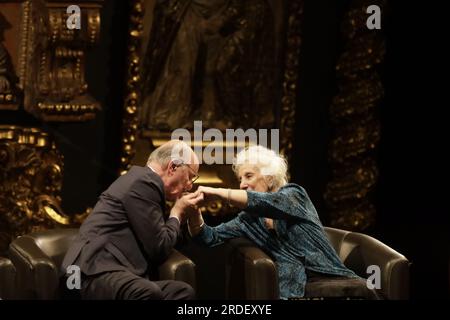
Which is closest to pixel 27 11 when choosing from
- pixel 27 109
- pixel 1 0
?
pixel 1 0

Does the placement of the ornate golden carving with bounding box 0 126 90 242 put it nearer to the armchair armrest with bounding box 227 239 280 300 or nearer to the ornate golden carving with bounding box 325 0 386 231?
the armchair armrest with bounding box 227 239 280 300

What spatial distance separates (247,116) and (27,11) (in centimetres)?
168

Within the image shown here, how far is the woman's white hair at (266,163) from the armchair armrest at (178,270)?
2.19 ft

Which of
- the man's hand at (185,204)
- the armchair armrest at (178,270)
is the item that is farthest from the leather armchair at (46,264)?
the man's hand at (185,204)

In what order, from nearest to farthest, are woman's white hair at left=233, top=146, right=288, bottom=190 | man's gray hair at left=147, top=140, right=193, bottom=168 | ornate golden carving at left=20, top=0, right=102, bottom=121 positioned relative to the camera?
man's gray hair at left=147, top=140, right=193, bottom=168 < woman's white hair at left=233, top=146, right=288, bottom=190 < ornate golden carving at left=20, top=0, right=102, bottom=121

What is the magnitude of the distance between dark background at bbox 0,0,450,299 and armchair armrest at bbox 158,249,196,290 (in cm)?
189

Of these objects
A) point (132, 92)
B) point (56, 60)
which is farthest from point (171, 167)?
point (132, 92)

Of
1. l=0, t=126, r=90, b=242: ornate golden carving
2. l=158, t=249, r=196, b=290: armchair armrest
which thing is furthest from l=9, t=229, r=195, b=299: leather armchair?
l=0, t=126, r=90, b=242: ornate golden carving

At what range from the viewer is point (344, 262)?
5492mm

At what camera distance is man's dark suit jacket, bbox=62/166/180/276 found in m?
4.80

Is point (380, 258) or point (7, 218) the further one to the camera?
point (7, 218)

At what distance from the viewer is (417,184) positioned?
22.7 feet

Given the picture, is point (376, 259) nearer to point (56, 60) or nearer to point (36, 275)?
point (36, 275)

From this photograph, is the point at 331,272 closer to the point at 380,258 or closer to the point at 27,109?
the point at 380,258
